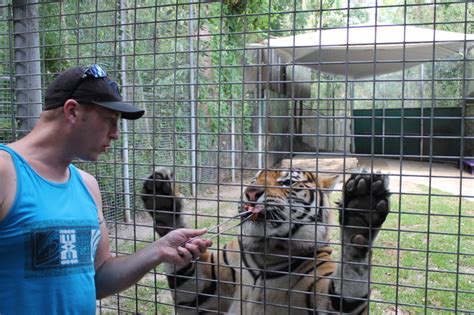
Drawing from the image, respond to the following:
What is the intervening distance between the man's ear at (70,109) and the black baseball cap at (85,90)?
2 centimetres

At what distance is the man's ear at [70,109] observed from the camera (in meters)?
1.78

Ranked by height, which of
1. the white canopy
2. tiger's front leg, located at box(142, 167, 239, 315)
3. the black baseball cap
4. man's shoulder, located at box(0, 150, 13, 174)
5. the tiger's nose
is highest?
the white canopy

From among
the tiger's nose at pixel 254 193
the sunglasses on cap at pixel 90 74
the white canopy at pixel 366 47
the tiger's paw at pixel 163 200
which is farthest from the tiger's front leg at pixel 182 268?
the white canopy at pixel 366 47

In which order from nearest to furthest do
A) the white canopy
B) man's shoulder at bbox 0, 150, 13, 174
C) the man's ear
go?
man's shoulder at bbox 0, 150, 13, 174 → the man's ear → the white canopy

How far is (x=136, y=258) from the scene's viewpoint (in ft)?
6.81

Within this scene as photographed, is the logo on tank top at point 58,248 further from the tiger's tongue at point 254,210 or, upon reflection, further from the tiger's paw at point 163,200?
the tiger's tongue at point 254,210

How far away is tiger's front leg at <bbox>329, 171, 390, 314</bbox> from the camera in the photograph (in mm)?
2189

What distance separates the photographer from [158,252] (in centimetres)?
202

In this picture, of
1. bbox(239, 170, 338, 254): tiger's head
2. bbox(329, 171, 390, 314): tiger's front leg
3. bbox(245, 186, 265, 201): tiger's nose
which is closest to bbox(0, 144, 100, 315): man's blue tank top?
bbox(239, 170, 338, 254): tiger's head

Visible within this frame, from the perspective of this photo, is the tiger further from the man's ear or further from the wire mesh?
the man's ear

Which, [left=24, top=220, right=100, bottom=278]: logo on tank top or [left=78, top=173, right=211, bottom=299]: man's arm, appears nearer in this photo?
[left=24, top=220, right=100, bottom=278]: logo on tank top

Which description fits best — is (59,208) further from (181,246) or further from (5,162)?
(181,246)

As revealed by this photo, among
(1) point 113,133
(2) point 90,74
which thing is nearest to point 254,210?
(1) point 113,133

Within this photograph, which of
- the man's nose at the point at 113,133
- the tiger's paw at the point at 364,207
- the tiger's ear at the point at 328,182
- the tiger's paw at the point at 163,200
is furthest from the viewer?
the tiger's ear at the point at 328,182
